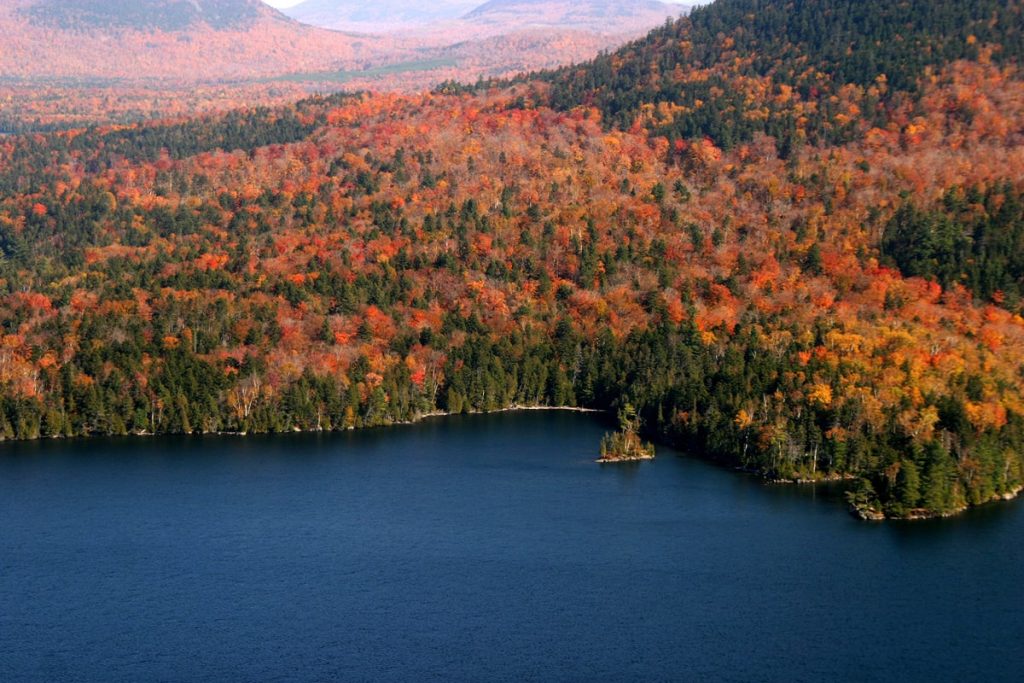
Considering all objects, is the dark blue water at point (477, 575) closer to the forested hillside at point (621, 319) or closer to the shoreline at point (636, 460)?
the shoreline at point (636, 460)

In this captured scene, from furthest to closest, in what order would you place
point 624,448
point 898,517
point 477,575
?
point 624,448, point 898,517, point 477,575

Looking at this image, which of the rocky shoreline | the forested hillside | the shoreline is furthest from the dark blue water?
the forested hillside

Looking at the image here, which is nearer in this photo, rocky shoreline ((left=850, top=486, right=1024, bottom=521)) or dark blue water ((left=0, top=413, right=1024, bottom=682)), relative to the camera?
dark blue water ((left=0, top=413, right=1024, bottom=682))

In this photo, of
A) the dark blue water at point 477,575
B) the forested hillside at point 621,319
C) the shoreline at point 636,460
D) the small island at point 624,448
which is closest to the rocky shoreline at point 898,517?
the shoreline at point 636,460

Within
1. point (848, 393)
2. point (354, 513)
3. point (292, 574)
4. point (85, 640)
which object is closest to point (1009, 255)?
point (848, 393)

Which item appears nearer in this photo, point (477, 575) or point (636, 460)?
point (477, 575)

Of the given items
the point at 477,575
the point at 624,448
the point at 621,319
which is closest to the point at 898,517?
the point at 624,448

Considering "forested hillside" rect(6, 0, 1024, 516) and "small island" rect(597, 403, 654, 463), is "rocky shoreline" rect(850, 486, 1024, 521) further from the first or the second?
"small island" rect(597, 403, 654, 463)

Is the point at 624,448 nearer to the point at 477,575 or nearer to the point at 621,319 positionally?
the point at 477,575
